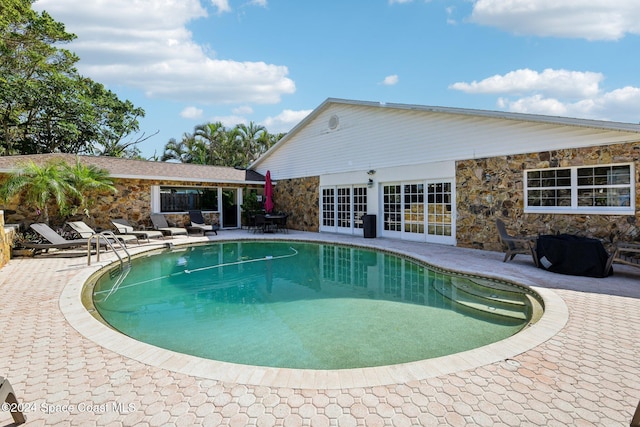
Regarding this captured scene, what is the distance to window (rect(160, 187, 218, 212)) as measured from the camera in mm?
16484

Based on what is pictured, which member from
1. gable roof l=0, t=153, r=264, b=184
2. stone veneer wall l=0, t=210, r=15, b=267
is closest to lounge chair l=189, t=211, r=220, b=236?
gable roof l=0, t=153, r=264, b=184

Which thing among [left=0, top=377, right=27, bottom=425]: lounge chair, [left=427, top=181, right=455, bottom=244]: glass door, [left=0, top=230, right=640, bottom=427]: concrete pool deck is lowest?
[left=0, top=230, right=640, bottom=427]: concrete pool deck

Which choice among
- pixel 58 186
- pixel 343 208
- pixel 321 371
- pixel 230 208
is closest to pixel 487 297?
pixel 321 371

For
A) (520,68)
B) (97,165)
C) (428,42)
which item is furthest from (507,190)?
(97,165)

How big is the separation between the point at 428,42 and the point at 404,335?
1335 centimetres

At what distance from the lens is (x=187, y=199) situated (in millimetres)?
17219

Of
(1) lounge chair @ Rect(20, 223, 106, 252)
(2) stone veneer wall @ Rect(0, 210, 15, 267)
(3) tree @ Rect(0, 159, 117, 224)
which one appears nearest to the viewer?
(2) stone veneer wall @ Rect(0, 210, 15, 267)

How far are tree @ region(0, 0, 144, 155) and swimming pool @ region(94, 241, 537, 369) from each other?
19.3 m

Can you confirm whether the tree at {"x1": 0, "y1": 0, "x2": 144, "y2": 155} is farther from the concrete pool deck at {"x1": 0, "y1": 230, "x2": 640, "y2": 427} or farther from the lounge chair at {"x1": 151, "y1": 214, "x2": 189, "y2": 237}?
the concrete pool deck at {"x1": 0, "y1": 230, "x2": 640, "y2": 427}

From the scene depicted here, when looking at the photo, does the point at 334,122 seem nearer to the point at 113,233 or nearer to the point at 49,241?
the point at 113,233

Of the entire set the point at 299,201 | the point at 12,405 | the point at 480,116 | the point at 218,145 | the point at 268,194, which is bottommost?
the point at 12,405

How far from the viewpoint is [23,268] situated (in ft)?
27.4

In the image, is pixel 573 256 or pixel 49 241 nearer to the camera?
pixel 573 256

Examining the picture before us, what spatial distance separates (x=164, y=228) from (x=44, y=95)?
1523 centimetres
